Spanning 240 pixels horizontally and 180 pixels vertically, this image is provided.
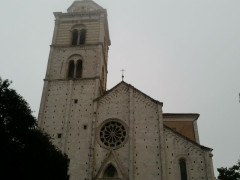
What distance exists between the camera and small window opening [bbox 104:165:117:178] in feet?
81.1

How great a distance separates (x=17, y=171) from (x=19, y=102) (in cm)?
454

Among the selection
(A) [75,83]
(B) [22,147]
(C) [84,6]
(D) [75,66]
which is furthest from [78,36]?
(B) [22,147]

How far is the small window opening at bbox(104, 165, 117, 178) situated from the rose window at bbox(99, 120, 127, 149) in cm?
197

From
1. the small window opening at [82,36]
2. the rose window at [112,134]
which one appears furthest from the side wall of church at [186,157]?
the small window opening at [82,36]

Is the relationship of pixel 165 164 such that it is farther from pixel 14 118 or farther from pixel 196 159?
pixel 14 118

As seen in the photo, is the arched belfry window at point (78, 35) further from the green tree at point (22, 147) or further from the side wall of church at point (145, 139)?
the green tree at point (22, 147)

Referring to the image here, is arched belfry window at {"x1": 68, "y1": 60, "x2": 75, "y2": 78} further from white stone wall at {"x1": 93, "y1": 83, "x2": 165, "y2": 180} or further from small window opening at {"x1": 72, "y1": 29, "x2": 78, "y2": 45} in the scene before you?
white stone wall at {"x1": 93, "y1": 83, "x2": 165, "y2": 180}

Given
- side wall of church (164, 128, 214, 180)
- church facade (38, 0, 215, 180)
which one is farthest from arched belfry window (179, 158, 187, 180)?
side wall of church (164, 128, 214, 180)

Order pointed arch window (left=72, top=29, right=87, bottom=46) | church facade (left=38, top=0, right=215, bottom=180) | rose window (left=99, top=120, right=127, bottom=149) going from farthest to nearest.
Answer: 1. pointed arch window (left=72, top=29, right=87, bottom=46)
2. rose window (left=99, top=120, right=127, bottom=149)
3. church facade (left=38, top=0, right=215, bottom=180)

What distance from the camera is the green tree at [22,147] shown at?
15.6m

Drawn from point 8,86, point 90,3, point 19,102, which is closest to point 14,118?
point 19,102

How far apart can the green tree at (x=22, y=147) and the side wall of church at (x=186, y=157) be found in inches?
401

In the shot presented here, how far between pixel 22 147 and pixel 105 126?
11499mm

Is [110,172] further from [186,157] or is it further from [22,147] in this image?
[22,147]
